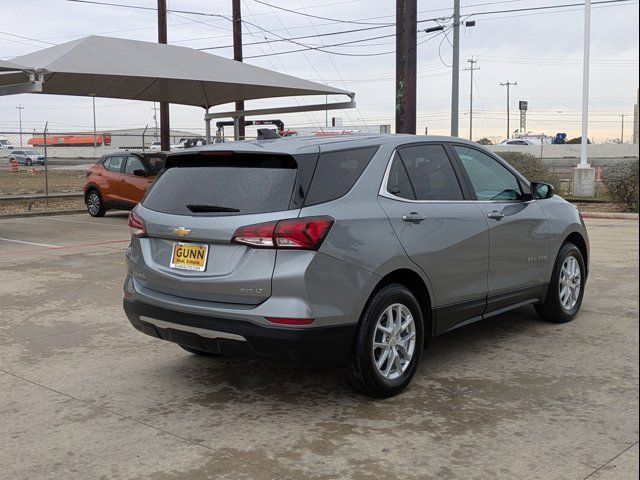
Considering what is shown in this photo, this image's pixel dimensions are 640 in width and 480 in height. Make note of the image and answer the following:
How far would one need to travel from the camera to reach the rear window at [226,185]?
4.14 meters

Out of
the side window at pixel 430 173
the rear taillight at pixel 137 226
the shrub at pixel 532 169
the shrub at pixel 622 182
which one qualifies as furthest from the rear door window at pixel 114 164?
the side window at pixel 430 173

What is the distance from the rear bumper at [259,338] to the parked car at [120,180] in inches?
473

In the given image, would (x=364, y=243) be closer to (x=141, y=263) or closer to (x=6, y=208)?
(x=141, y=263)

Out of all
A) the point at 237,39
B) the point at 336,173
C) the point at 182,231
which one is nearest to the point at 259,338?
the point at 182,231

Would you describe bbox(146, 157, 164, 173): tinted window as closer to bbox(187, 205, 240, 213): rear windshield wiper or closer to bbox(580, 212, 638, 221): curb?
bbox(580, 212, 638, 221): curb

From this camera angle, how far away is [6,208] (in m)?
19.3

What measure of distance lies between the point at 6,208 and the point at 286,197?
17.4 meters

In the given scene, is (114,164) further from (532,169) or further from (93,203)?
(532,169)

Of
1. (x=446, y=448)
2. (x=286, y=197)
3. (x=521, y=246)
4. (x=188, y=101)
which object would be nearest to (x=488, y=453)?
(x=446, y=448)

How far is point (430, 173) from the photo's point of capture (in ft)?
16.5

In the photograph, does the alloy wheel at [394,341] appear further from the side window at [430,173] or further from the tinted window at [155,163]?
the tinted window at [155,163]

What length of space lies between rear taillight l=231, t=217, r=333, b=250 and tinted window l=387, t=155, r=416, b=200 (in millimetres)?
805

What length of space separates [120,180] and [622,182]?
12.1 metres

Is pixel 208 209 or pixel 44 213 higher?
pixel 208 209
